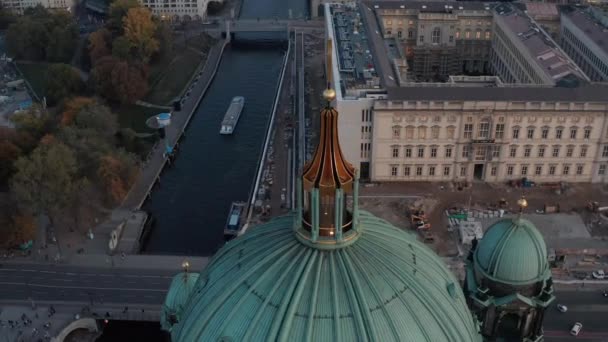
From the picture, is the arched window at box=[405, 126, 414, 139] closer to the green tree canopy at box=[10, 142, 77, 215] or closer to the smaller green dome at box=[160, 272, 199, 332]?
the green tree canopy at box=[10, 142, 77, 215]

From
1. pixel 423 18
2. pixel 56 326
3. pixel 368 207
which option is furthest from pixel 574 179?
pixel 56 326

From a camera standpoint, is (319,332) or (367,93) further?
(367,93)

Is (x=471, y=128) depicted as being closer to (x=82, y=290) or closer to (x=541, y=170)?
(x=541, y=170)

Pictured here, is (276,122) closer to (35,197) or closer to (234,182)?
(234,182)

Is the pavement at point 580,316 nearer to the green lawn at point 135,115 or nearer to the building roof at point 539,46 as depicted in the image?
the building roof at point 539,46

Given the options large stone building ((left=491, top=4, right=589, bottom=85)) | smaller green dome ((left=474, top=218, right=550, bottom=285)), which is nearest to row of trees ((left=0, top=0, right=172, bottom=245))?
smaller green dome ((left=474, top=218, right=550, bottom=285))

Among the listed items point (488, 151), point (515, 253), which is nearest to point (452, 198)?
point (488, 151)
